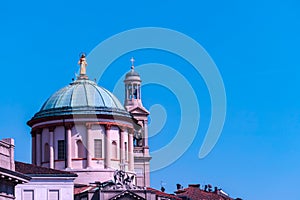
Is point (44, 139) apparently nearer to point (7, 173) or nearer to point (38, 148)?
point (38, 148)

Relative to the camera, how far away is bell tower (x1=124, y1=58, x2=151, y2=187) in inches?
5556

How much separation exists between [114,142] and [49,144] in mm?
6603

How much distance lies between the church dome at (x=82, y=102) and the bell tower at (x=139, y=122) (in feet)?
53.5

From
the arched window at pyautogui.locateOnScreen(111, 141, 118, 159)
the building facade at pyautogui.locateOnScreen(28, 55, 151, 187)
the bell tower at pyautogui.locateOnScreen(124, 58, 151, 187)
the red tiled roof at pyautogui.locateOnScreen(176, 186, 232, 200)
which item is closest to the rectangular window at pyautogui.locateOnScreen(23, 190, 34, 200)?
the building facade at pyautogui.locateOnScreen(28, 55, 151, 187)

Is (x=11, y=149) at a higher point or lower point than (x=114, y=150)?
lower

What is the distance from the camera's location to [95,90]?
124125 millimetres

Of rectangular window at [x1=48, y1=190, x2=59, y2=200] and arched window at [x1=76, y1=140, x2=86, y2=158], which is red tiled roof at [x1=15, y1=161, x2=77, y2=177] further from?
arched window at [x1=76, y1=140, x2=86, y2=158]

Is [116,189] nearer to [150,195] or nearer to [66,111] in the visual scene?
[150,195]

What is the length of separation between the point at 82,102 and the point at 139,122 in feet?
64.5

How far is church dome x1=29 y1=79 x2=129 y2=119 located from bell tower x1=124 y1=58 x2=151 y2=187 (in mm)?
16293

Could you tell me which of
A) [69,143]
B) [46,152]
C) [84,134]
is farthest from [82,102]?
[46,152]

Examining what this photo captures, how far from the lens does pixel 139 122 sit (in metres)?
141

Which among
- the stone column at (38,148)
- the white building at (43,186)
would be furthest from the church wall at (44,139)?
the white building at (43,186)

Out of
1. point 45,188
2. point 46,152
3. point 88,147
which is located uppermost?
point 46,152
